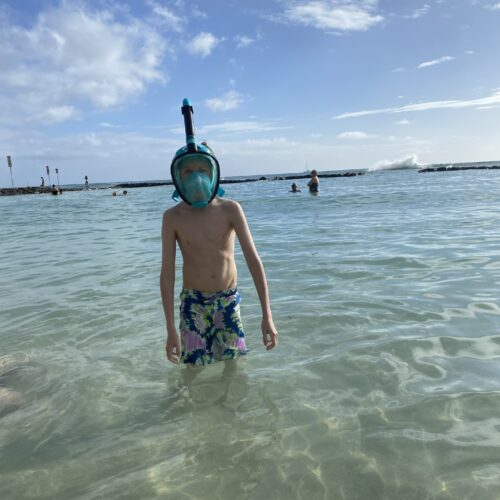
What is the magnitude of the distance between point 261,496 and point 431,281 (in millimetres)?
4316

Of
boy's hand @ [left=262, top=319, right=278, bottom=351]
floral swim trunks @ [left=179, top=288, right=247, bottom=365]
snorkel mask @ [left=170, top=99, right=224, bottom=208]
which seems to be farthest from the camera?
floral swim trunks @ [left=179, top=288, right=247, bottom=365]

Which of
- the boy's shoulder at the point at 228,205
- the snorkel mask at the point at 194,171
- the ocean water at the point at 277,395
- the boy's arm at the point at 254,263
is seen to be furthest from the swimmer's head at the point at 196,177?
the ocean water at the point at 277,395

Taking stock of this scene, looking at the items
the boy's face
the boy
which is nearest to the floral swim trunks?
the boy

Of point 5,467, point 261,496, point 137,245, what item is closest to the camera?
point 261,496

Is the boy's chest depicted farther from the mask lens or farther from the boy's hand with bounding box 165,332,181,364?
the boy's hand with bounding box 165,332,181,364

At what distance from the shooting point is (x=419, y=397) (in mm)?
2992

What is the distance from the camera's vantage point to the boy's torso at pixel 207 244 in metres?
3.01

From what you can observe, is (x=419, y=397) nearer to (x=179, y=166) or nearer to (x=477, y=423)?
(x=477, y=423)

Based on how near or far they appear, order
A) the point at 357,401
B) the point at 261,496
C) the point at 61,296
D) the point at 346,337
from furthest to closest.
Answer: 1. the point at 61,296
2. the point at 346,337
3. the point at 357,401
4. the point at 261,496

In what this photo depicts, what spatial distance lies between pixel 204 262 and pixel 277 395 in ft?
3.65

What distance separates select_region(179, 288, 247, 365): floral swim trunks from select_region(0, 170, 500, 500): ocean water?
1.12 ft

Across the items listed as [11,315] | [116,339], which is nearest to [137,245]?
[11,315]

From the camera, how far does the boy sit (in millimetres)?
2852

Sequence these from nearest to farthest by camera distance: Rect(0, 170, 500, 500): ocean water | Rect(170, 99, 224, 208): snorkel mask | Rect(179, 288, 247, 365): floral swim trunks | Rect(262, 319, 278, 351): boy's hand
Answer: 1. Rect(0, 170, 500, 500): ocean water
2. Rect(170, 99, 224, 208): snorkel mask
3. Rect(262, 319, 278, 351): boy's hand
4. Rect(179, 288, 247, 365): floral swim trunks
